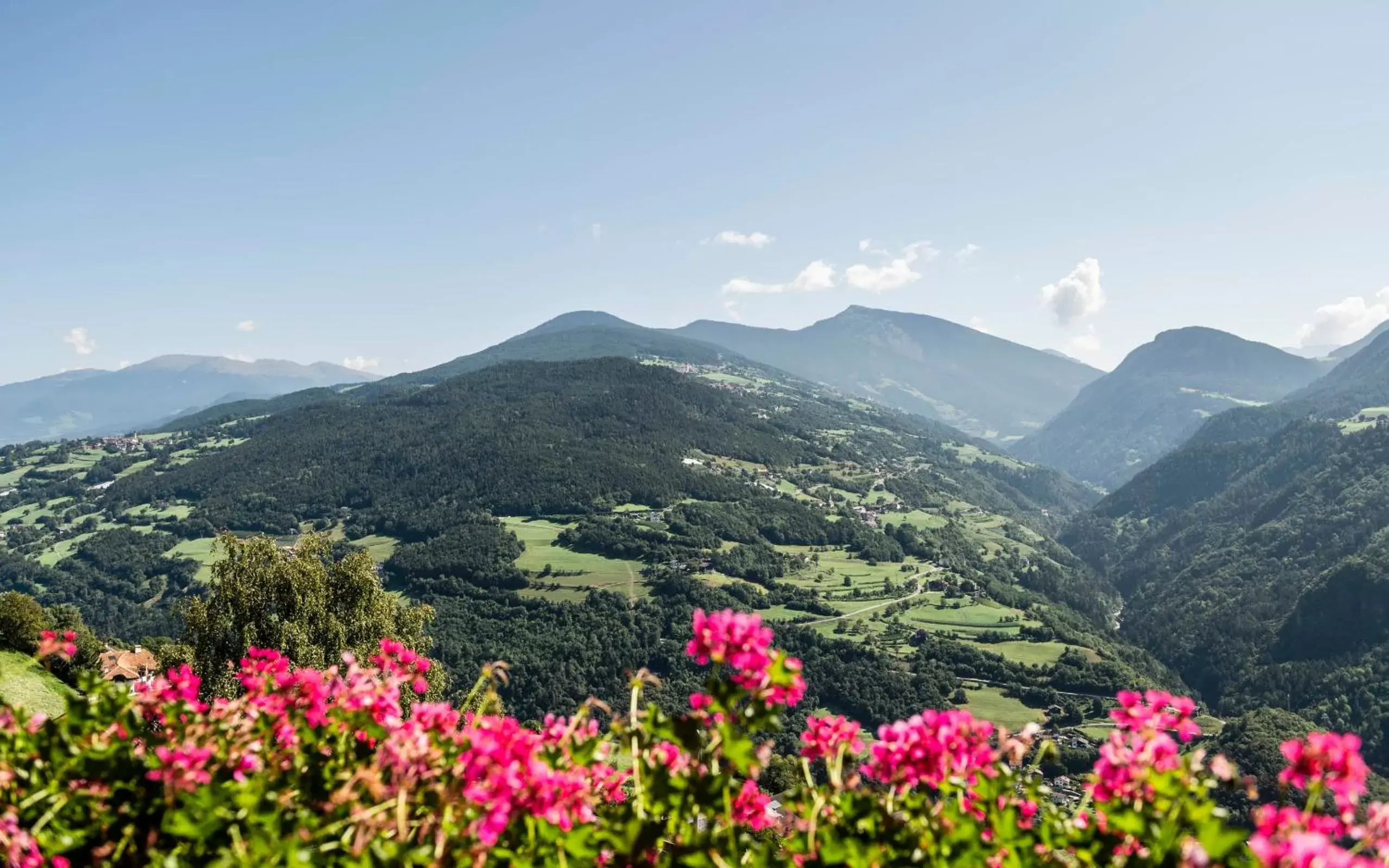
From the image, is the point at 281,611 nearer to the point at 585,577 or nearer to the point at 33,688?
the point at 33,688

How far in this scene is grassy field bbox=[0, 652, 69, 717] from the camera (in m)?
28.5

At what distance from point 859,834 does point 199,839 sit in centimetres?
392

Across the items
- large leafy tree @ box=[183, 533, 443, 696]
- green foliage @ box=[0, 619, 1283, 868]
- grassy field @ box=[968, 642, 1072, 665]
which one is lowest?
grassy field @ box=[968, 642, 1072, 665]

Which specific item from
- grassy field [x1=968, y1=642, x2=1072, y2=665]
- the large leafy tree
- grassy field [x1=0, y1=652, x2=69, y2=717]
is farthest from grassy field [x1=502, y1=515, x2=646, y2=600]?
the large leafy tree

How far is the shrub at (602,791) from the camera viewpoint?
385 cm

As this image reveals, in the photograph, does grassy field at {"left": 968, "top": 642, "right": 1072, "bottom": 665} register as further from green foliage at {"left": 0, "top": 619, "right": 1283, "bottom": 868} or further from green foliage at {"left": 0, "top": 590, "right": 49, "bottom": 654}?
green foliage at {"left": 0, "top": 619, "right": 1283, "bottom": 868}

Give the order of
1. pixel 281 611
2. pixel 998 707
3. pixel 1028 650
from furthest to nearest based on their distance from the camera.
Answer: pixel 1028 650 → pixel 998 707 → pixel 281 611

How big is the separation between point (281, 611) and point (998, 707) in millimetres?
142431

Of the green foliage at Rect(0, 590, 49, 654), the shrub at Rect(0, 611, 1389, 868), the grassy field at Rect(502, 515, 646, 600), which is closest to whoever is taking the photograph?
the shrub at Rect(0, 611, 1389, 868)

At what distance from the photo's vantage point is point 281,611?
28.9m

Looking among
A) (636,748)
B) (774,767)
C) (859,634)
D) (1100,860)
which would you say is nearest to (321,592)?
(636,748)

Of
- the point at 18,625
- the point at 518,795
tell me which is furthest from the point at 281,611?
the point at 518,795

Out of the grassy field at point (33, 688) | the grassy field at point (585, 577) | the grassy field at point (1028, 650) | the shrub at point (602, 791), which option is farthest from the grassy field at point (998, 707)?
the shrub at point (602, 791)

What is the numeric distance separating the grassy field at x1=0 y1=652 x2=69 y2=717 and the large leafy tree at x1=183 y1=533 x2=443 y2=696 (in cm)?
532
